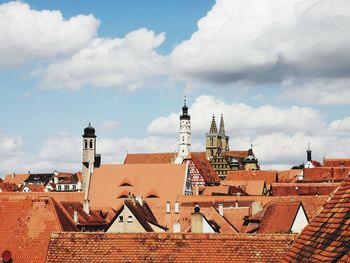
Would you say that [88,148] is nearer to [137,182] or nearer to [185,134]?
[137,182]

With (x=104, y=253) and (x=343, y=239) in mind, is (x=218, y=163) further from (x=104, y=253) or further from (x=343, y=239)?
(x=343, y=239)

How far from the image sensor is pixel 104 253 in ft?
62.9

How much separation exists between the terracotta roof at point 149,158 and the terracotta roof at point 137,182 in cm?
5323

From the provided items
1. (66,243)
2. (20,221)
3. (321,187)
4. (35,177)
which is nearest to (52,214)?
(20,221)

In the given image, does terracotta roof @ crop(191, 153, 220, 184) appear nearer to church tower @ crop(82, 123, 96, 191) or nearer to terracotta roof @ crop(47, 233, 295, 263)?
church tower @ crop(82, 123, 96, 191)

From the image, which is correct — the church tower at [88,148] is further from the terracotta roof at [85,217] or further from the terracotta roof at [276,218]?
the terracotta roof at [276,218]

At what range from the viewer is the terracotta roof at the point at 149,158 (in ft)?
456

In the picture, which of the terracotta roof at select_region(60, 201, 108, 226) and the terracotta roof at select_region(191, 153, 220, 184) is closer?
the terracotta roof at select_region(60, 201, 108, 226)

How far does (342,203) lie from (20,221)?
26482mm

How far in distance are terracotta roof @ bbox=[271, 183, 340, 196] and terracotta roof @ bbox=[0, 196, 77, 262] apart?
5075cm

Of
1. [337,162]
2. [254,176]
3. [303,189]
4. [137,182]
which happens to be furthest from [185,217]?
[254,176]

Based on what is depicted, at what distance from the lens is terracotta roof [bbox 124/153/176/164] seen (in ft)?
456

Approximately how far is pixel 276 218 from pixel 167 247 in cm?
2111

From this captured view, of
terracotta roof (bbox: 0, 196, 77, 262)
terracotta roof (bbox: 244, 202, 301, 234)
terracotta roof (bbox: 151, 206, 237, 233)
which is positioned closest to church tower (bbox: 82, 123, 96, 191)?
terracotta roof (bbox: 151, 206, 237, 233)
